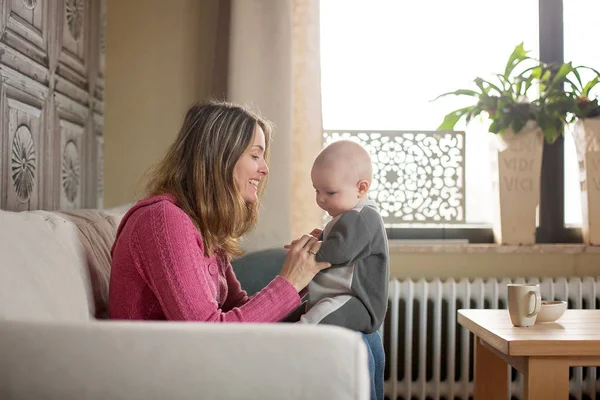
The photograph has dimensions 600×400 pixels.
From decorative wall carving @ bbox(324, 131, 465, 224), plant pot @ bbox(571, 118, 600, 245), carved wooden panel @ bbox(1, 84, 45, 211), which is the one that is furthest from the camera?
decorative wall carving @ bbox(324, 131, 465, 224)

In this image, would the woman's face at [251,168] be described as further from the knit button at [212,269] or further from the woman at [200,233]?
the knit button at [212,269]

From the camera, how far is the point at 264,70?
2.70m

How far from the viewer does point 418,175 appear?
9.53 ft

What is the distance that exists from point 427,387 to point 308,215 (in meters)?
0.83

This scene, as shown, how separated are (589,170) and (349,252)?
1639 mm

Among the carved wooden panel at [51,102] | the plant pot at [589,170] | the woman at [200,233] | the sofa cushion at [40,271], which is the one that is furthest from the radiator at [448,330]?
the sofa cushion at [40,271]

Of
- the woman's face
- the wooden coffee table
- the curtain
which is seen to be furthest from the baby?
the curtain

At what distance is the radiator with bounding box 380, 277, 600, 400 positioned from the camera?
270 centimetres

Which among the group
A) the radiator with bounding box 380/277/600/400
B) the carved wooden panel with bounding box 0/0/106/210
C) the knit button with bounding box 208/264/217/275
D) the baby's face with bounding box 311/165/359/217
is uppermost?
the carved wooden panel with bounding box 0/0/106/210

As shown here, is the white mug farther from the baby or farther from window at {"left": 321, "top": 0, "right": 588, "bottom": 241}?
window at {"left": 321, "top": 0, "right": 588, "bottom": 241}

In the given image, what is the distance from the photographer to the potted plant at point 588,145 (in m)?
2.76

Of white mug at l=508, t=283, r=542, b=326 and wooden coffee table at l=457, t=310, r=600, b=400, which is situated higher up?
white mug at l=508, t=283, r=542, b=326

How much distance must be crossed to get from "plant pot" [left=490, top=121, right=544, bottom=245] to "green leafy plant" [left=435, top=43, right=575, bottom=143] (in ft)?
0.16

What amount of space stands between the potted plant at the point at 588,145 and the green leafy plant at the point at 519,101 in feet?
0.16
